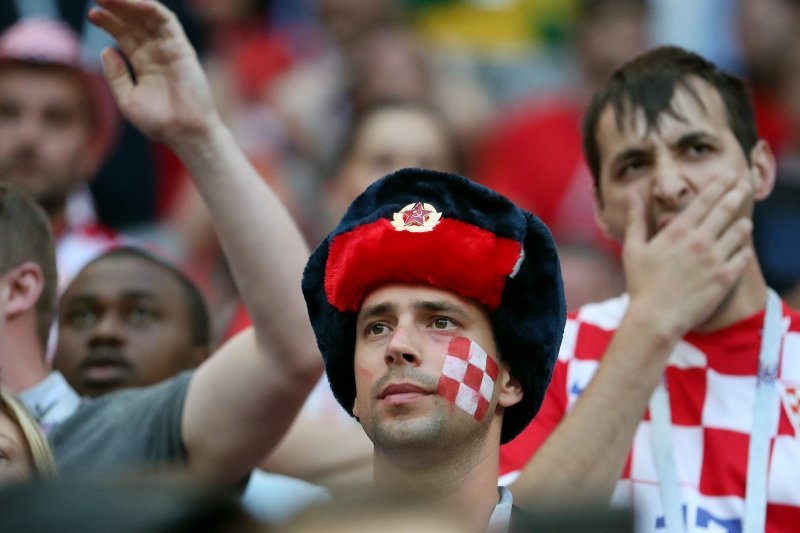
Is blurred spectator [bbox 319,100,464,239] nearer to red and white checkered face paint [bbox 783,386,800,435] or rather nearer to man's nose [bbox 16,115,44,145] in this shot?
man's nose [bbox 16,115,44,145]

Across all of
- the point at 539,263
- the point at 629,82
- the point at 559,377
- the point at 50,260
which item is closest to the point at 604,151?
the point at 629,82

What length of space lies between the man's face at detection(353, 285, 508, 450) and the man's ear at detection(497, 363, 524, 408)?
0.8 inches

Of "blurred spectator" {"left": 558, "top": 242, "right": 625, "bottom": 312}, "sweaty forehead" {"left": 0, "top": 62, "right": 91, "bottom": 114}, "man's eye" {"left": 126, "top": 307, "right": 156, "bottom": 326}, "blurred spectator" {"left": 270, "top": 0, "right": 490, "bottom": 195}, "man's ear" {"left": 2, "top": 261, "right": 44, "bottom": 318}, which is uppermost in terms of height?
"blurred spectator" {"left": 270, "top": 0, "right": 490, "bottom": 195}

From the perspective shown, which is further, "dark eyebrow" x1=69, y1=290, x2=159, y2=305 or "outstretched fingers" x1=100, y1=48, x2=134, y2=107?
"dark eyebrow" x1=69, y1=290, x2=159, y2=305

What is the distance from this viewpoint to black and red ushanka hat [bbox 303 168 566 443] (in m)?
2.71

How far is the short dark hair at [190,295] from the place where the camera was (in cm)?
445

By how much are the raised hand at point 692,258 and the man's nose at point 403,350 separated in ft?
3.22

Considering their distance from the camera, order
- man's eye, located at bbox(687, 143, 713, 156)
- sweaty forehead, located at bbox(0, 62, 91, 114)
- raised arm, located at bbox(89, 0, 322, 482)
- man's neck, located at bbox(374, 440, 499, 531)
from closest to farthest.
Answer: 1. man's neck, located at bbox(374, 440, 499, 531)
2. raised arm, located at bbox(89, 0, 322, 482)
3. man's eye, located at bbox(687, 143, 713, 156)
4. sweaty forehead, located at bbox(0, 62, 91, 114)

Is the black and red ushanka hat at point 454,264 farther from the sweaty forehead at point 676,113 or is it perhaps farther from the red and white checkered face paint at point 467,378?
the sweaty forehead at point 676,113

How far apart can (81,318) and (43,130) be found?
123cm

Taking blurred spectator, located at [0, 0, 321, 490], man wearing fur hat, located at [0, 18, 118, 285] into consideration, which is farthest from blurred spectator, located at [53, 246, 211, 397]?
man wearing fur hat, located at [0, 18, 118, 285]

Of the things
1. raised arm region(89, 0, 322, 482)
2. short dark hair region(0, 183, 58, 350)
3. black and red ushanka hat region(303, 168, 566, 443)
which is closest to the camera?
black and red ushanka hat region(303, 168, 566, 443)

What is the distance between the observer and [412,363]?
2.64 meters

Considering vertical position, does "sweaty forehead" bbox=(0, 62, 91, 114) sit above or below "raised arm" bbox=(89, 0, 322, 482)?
above
